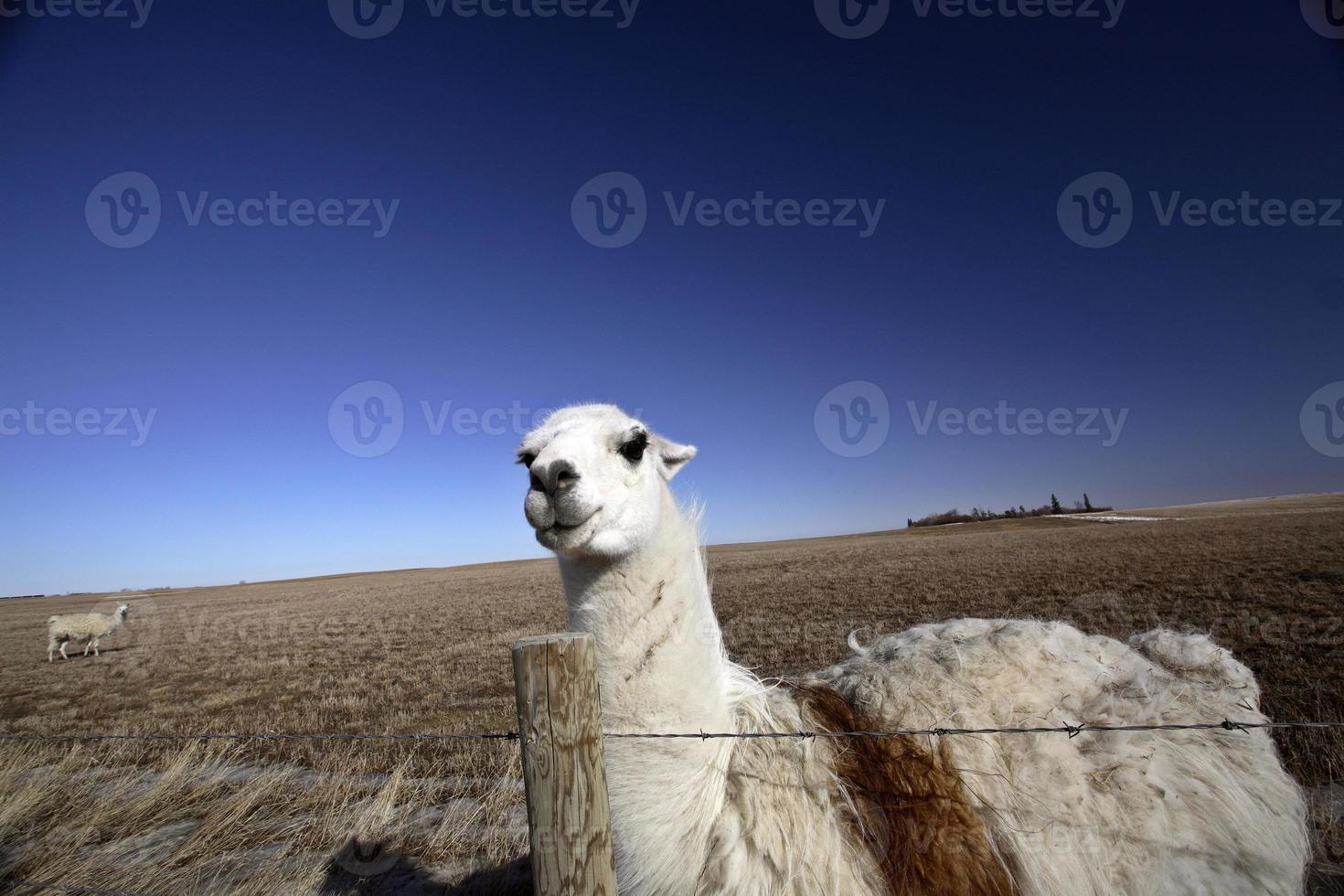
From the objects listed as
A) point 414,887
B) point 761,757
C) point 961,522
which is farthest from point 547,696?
point 961,522

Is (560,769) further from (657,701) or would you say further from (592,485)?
(592,485)

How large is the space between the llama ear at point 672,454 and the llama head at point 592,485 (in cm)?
18

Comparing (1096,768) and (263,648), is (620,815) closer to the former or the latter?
(1096,768)

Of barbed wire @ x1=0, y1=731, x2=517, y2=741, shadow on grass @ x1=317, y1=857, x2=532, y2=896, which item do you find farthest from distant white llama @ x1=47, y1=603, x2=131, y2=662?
shadow on grass @ x1=317, y1=857, x2=532, y2=896

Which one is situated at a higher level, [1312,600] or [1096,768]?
[1096,768]

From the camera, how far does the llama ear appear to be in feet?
8.98

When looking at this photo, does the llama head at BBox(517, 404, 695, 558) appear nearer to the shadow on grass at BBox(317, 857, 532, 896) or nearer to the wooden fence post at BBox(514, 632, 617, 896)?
the wooden fence post at BBox(514, 632, 617, 896)

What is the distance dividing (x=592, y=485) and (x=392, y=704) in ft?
28.1

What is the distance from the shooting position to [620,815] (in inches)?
79.6

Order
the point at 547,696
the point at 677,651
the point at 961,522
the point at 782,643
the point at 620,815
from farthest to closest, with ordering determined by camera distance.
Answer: the point at 961,522 < the point at 782,643 < the point at 677,651 < the point at 620,815 < the point at 547,696

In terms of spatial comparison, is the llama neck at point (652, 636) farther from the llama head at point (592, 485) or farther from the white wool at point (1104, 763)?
the white wool at point (1104, 763)

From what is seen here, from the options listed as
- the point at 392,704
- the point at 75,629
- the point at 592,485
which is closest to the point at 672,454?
the point at 592,485

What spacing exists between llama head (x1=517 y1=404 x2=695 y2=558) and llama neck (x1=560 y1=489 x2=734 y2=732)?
4.1 inches

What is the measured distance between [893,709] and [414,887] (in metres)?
3.04
